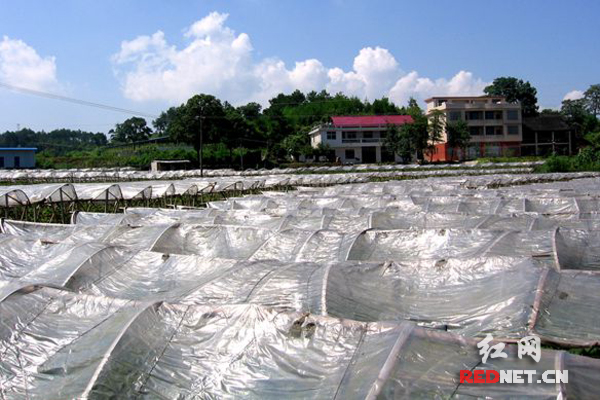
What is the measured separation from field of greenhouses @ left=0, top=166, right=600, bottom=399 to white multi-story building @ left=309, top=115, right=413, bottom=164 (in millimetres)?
62874

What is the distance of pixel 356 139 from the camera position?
Result: 7575cm

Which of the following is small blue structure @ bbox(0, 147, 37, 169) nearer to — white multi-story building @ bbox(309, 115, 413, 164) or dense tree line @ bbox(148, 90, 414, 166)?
dense tree line @ bbox(148, 90, 414, 166)

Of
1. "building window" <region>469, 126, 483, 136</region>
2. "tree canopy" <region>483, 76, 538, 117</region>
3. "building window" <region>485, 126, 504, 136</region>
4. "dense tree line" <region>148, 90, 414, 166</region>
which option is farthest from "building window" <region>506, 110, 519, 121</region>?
"tree canopy" <region>483, 76, 538, 117</region>

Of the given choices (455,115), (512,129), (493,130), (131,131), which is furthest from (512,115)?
(131,131)

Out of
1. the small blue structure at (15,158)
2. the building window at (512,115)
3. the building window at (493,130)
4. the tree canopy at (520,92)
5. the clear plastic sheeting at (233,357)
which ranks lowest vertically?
the clear plastic sheeting at (233,357)

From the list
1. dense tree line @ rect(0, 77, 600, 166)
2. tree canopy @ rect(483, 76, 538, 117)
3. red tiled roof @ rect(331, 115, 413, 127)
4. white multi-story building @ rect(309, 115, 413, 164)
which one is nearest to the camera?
dense tree line @ rect(0, 77, 600, 166)

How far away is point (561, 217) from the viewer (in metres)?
12.5

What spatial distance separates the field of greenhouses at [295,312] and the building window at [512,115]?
6293 cm

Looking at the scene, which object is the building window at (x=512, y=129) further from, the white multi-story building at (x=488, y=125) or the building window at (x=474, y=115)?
the building window at (x=474, y=115)

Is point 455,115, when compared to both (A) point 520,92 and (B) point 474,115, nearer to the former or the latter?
(B) point 474,115

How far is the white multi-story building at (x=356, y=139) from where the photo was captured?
75250mm

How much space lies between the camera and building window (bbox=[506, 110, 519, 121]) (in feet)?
235

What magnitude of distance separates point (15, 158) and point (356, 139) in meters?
44.6

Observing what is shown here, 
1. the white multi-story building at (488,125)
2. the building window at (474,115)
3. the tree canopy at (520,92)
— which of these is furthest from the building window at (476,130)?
the tree canopy at (520,92)
